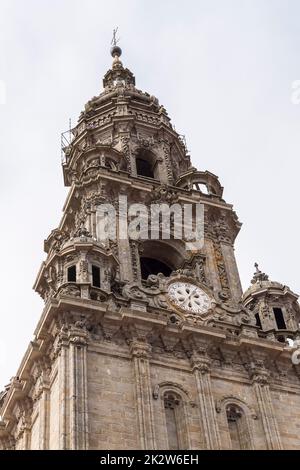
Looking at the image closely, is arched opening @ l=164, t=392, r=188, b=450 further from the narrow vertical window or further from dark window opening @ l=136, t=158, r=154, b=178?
dark window opening @ l=136, t=158, r=154, b=178

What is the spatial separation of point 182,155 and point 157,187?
7864 millimetres

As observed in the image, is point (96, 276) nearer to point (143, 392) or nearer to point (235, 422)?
point (143, 392)

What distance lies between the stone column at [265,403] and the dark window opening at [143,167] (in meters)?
16.5

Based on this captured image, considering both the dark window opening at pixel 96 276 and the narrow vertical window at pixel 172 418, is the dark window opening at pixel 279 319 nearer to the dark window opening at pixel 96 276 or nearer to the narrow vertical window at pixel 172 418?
the narrow vertical window at pixel 172 418

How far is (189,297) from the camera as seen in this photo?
39906 millimetres

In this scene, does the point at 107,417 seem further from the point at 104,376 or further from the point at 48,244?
the point at 48,244

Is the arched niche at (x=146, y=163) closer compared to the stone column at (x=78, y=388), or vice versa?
the stone column at (x=78, y=388)

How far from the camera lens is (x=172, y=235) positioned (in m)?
44.6

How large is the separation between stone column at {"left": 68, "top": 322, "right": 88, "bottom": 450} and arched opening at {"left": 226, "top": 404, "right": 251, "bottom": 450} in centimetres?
556

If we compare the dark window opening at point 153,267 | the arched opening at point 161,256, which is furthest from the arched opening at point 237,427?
the dark window opening at point 153,267

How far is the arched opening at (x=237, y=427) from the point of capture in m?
35.1

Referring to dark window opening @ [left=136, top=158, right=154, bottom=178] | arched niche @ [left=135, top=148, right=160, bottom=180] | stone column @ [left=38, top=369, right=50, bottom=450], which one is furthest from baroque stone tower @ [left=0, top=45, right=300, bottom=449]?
dark window opening @ [left=136, top=158, right=154, bottom=178]

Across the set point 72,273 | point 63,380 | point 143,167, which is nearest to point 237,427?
point 63,380
